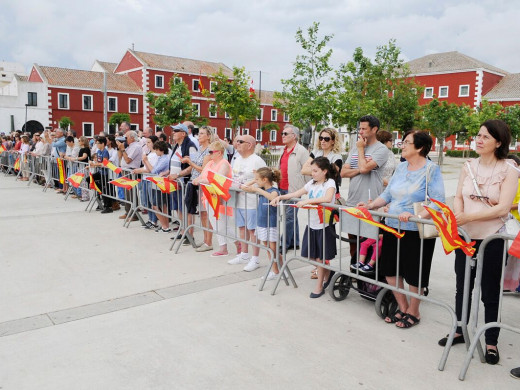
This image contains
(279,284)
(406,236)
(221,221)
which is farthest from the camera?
(221,221)

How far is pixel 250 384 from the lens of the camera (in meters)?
3.06

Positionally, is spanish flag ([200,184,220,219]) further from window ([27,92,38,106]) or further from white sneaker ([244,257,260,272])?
window ([27,92,38,106])

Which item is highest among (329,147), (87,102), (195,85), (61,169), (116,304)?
(195,85)

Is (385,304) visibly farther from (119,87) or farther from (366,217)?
(119,87)

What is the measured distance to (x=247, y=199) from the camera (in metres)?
5.82

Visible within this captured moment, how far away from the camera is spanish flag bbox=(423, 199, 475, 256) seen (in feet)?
10.8

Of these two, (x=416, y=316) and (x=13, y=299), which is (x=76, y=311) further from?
(x=416, y=316)

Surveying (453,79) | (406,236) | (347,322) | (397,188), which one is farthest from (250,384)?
(453,79)

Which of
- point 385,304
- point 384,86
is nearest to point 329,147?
point 385,304

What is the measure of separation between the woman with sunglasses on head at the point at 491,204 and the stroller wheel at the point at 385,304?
2.90 feet

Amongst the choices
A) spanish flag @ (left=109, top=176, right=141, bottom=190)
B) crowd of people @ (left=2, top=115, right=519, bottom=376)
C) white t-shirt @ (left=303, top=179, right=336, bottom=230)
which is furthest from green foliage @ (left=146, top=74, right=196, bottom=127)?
white t-shirt @ (left=303, top=179, right=336, bottom=230)

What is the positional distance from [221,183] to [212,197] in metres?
0.38

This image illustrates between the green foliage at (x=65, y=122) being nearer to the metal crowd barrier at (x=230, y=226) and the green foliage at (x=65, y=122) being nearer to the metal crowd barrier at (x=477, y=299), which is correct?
the metal crowd barrier at (x=230, y=226)

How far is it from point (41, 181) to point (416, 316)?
13430 mm
